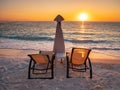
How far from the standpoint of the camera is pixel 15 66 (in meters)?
7.20

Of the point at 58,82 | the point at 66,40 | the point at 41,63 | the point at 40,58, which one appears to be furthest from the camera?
the point at 66,40

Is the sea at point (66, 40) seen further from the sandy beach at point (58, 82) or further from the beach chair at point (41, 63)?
the beach chair at point (41, 63)

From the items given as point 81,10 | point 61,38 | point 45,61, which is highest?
point 81,10

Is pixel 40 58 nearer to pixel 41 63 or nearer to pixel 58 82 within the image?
pixel 41 63

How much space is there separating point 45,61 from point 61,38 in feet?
3.01

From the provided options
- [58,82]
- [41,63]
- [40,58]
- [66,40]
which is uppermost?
[66,40]

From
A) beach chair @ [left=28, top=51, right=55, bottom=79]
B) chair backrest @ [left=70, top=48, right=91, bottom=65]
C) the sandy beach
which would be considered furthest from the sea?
beach chair @ [left=28, top=51, right=55, bottom=79]

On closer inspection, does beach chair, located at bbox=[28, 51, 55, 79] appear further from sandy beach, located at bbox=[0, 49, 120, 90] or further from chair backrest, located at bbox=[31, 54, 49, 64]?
sandy beach, located at bbox=[0, 49, 120, 90]

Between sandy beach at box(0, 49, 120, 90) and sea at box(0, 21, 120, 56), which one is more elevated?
sea at box(0, 21, 120, 56)

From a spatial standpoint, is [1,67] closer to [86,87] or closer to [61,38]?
[61,38]

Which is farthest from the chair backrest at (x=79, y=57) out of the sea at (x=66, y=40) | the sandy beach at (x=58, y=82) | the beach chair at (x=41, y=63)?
the sea at (x=66, y=40)

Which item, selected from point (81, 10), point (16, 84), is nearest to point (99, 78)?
point (16, 84)

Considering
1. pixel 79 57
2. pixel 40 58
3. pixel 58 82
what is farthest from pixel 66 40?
pixel 58 82

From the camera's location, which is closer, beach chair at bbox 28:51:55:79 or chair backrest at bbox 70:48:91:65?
beach chair at bbox 28:51:55:79
